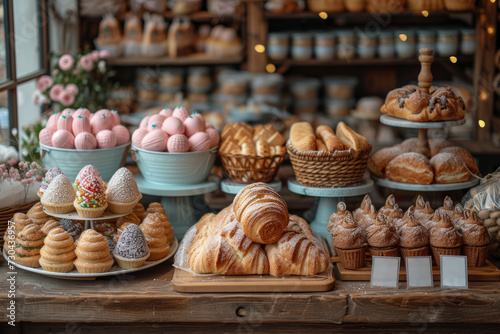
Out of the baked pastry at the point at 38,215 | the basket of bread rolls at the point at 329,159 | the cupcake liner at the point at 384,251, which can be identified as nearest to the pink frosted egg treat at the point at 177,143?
the basket of bread rolls at the point at 329,159

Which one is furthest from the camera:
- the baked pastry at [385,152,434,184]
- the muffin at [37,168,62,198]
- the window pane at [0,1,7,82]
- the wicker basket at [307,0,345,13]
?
the wicker basket at [307,0,345,13]

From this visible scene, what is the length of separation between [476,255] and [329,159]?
1.82 feet

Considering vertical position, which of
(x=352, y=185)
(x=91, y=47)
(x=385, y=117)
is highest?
(x=91, y=47)

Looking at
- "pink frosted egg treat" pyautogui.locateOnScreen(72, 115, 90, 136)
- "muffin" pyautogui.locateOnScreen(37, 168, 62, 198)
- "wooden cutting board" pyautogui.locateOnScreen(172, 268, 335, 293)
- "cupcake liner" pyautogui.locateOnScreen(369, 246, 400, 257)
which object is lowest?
"wooden cutting board" pyautogui.locateOnScreen(172, 268, 335, 293)

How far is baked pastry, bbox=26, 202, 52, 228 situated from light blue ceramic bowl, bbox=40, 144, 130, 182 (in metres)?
0.26

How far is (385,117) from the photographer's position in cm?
220

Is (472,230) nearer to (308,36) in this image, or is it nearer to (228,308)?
(228,308)

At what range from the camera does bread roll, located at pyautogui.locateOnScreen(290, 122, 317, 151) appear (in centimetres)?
203

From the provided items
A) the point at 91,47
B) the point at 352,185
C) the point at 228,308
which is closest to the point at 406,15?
the point at 91,47

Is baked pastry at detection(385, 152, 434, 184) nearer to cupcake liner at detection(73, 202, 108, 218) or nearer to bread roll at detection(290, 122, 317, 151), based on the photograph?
bread roll at detection(290, 122, 317, 151)

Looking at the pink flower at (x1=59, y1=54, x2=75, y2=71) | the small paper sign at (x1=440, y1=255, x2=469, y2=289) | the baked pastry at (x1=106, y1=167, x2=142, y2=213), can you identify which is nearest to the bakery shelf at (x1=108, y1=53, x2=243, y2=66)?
the pink flower at (x1=59, y1=54, x2=75, y2=71)

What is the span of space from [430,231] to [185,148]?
2.86 ft

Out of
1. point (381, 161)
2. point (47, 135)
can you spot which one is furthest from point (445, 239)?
point (47, 135)

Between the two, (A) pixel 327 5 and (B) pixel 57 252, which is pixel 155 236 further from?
(A) pixel 327 5
